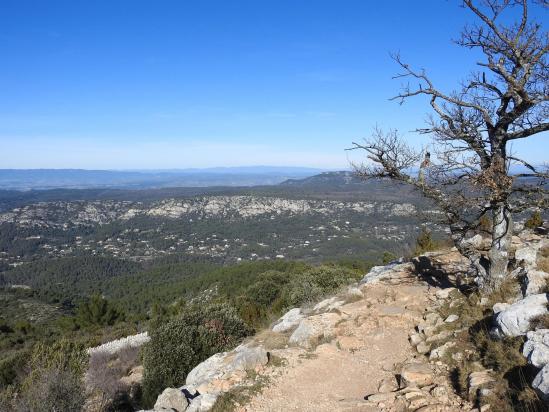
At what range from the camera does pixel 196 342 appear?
1188cm

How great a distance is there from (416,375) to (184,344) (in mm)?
7018

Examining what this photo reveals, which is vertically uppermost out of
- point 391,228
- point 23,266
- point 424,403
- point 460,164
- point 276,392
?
point 460,164

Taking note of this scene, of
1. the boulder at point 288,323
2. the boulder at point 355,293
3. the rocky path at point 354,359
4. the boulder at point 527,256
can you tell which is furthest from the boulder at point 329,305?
the boulder at point 527,256

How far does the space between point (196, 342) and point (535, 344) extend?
29.0ft

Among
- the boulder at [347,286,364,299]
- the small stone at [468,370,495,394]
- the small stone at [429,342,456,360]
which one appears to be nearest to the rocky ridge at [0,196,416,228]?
the boulder at [347,286,364,299]

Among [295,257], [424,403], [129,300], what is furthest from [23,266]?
[424,403]

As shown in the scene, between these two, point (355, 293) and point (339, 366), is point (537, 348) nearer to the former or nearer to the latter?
point (339, 366)

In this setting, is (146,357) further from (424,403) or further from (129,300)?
(129,300)

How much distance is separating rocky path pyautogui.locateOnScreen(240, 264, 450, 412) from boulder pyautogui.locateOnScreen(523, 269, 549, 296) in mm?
2288

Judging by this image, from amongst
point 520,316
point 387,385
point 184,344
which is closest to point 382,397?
point 387,385

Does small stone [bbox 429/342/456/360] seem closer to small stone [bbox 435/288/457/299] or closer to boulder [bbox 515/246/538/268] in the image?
small stone [bbox 435/288/457/299]

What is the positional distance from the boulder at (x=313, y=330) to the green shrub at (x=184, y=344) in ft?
10.1

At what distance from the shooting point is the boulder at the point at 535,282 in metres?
7.64

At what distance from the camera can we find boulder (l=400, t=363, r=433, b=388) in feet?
20.7
